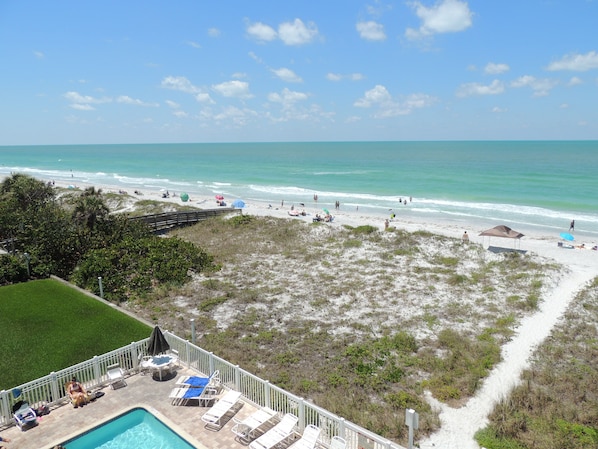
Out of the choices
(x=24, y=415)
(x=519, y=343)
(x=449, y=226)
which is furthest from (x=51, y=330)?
(x=449, y=226)

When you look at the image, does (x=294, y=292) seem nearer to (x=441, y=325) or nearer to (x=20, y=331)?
(x=441, y=325)

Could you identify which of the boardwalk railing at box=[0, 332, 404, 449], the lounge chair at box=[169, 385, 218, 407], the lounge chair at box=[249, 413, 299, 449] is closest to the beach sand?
the boardwalk railing at box=[0, 332, 404, 449]

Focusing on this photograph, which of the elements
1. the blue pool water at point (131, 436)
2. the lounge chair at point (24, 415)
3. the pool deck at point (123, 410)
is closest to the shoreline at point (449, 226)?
the pool deck at point (123, 410)

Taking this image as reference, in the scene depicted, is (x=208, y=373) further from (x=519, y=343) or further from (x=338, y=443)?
(x=519, y=343)

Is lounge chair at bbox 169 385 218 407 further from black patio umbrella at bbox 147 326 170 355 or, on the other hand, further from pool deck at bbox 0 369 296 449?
black patio umbrella at bbox 147 326 170 355

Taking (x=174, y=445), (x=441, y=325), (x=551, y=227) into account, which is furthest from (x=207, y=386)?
(x=551, y=227)
